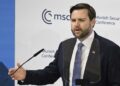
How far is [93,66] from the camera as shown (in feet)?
7.55

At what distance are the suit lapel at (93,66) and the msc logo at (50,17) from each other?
3.07 feet

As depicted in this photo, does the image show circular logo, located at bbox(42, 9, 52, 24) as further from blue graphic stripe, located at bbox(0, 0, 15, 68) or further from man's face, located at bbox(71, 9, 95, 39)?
man's face, located at bbox(71, 9, 95, 39)

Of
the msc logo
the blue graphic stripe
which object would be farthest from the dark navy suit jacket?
the blue graphic stripe

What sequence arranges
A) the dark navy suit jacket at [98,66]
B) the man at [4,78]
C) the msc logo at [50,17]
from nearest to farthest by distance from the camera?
1. the dark navy suit jacket at [98,66]
2. the msc logo at [50,17]
3. the man at [4,78]

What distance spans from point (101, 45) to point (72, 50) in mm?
225

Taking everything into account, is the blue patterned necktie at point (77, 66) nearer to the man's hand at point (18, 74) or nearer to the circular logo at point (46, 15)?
the man's hand at point (18, 74)

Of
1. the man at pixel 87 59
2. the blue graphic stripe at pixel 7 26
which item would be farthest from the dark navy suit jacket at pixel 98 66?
the blue graphic stripe at pixel 7 26

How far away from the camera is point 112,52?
7.57ft

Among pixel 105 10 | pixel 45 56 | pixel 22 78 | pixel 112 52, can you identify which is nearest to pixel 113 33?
pixel 105 10

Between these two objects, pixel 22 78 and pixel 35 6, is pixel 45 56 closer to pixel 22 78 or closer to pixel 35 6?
pixel 35 6

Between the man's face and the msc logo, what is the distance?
89 centimetres

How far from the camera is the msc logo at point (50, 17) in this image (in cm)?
321

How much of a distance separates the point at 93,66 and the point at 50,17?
108 centimetres

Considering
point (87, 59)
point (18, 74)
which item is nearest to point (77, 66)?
point (87, 59)
